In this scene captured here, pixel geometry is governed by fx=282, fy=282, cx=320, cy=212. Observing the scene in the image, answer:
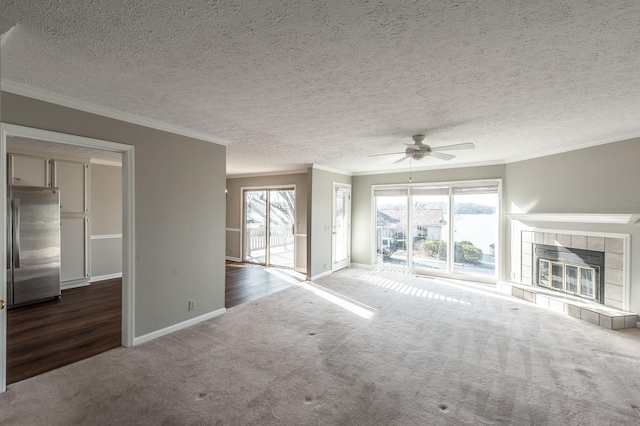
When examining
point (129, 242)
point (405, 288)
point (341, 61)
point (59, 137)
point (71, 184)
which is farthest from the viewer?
point (405, 288)

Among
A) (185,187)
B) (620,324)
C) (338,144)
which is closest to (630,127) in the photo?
(620,324)

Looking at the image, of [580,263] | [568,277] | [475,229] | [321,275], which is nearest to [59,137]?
[321,275]

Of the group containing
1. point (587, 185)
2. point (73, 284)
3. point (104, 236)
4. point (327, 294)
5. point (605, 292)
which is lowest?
point (327, 294)

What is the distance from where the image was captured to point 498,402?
7.07 feet

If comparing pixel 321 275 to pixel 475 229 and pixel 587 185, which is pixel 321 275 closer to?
pixel 475 229

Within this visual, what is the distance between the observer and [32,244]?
4273mm

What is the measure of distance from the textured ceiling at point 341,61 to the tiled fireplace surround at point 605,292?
162 cm

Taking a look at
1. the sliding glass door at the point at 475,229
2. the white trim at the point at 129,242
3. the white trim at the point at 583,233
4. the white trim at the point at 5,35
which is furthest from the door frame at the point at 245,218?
the white trim at the point at 5,35

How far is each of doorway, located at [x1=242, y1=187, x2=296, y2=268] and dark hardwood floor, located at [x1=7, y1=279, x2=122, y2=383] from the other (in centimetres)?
341

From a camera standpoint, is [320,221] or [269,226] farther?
[269,226]

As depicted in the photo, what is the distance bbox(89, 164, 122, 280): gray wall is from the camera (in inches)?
221

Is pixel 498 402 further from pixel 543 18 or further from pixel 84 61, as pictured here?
pixel 84 61

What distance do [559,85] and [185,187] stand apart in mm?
3810

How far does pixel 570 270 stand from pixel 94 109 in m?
6.56
